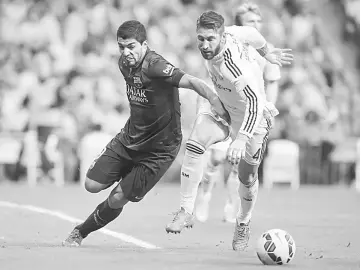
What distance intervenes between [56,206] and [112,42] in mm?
5620

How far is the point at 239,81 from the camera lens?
28.9ft

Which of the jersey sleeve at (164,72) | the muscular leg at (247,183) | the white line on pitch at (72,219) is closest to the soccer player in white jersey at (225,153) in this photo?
A: the white line on pitch at (72,219)

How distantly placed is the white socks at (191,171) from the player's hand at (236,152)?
2.20ft

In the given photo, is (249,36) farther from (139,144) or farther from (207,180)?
(207,180)

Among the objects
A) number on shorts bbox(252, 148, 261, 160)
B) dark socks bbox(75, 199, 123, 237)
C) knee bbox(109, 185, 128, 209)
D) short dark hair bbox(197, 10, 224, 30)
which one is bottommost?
dark socks bbox(75, 199, 123, 237)

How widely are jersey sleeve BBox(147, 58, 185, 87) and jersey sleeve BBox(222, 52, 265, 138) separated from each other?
17.5 inches

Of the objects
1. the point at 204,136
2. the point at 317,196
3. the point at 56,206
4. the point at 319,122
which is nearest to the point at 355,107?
the point at 319,122

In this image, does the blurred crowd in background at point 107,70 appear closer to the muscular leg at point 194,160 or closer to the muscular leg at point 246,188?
the muscular leg at point 246,188

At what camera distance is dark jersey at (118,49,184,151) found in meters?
8.95

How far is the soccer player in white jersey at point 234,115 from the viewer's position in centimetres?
873

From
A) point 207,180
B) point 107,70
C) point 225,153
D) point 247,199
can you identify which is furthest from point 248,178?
point 107,70

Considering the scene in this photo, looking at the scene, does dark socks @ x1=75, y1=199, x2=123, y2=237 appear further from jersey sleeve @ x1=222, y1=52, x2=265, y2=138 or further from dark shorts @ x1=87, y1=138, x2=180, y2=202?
jersey sleeve @ x1=222, y1=52, x2=265, y2=138

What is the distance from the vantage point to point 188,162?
921 cm

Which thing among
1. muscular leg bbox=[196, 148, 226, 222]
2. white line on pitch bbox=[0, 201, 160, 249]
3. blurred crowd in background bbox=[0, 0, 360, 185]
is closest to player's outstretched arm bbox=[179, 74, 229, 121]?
white line on pitch bbox=[0, 201, 160, 249]
